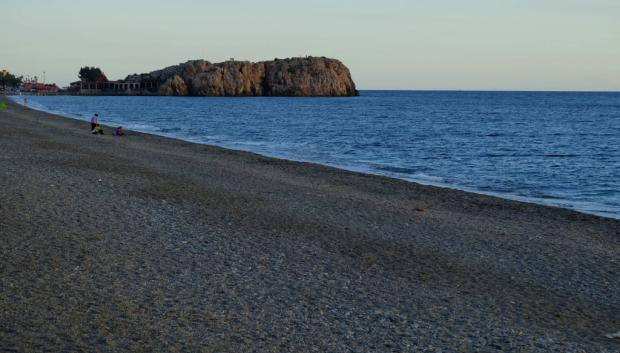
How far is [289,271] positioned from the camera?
10125mm

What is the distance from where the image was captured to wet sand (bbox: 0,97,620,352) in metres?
7.34

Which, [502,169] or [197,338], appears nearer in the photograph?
[197,338]

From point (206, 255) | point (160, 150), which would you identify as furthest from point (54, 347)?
point (160, 150)

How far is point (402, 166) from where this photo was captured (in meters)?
33.0

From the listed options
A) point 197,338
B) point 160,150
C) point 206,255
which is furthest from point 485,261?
Result: point 160,150

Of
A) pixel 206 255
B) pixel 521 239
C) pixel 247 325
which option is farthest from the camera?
pixel 521 239

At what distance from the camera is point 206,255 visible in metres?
10.9

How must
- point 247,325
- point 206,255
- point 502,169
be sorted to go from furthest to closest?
point 502,169
point 206,255
point 247,325

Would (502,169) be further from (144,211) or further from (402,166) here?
(144,211)

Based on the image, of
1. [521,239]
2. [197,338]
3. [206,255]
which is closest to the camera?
[197,338]

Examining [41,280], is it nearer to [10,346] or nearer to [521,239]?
[10,346]

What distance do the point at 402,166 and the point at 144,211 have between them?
20.1 meters

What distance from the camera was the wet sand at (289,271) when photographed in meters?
7.34

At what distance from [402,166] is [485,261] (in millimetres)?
21526
